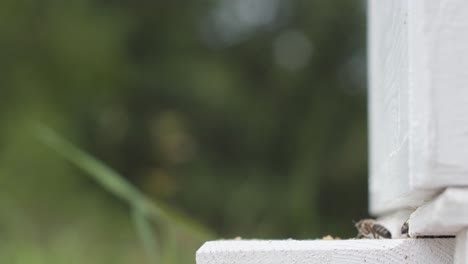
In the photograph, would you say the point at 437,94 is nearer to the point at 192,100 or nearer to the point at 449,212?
the point at 449,212

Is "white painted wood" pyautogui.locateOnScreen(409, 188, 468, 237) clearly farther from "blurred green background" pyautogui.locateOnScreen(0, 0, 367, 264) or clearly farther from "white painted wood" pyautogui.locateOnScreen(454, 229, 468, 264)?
"blurred green background" pyautogui.locateOnScreen(0, 0, 367, 264)

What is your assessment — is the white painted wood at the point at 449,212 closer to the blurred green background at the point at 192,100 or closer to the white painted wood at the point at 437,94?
the white painted wood at the point at 437,94

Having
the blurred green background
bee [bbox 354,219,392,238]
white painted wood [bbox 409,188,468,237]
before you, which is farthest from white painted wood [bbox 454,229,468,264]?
the blurred green background

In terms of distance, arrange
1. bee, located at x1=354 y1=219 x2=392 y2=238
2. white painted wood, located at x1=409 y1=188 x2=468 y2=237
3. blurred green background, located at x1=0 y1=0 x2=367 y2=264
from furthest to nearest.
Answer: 1. blurred green background, located at x1=0 y1=0 x2=367 y2=264
2. bee, located at x1=354 y1=219 x2=392 y2=238
3. white painted wood, located at x1=409 y1=188 x2=468 y2=237

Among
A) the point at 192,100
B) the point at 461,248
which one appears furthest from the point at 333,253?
the point at 192,100

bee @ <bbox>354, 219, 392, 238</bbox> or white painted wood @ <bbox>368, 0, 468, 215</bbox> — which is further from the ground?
white painted wood @ <bbox>368, 0, 468, 215</bbox>

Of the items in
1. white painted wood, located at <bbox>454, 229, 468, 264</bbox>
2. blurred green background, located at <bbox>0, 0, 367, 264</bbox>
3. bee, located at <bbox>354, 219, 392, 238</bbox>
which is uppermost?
blurred green background, located at <bbox>0, 0, 367, 264</bbox>

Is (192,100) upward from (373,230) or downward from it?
upward

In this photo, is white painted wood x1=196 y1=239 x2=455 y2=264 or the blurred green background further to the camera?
the blurred green background
